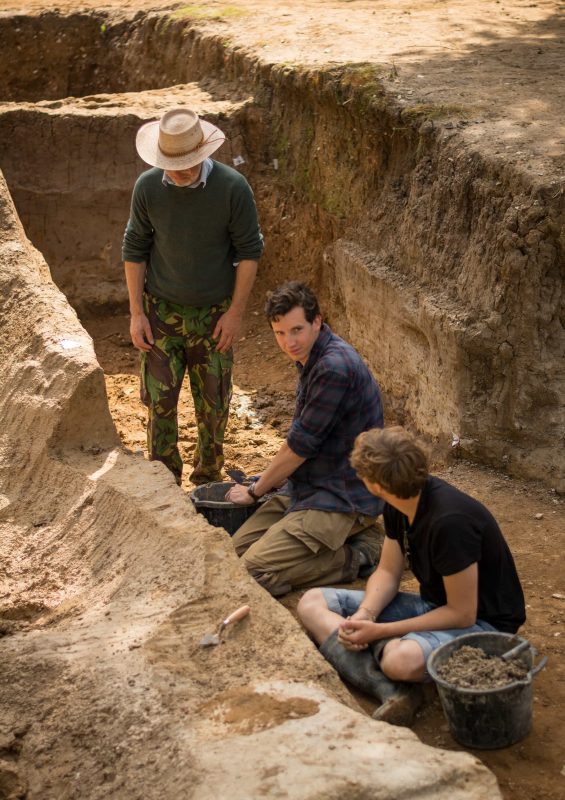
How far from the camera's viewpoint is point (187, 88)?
9742 millimetres

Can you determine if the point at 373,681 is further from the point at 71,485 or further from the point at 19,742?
the point at 71,485

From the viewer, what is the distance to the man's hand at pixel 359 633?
409 centimetres

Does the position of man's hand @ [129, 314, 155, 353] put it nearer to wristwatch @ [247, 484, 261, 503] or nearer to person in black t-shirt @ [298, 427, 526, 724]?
wristwatch @ [247, 484, 261, 503]

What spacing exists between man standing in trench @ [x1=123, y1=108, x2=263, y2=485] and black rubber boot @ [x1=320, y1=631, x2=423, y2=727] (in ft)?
7.35

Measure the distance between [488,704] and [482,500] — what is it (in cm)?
241

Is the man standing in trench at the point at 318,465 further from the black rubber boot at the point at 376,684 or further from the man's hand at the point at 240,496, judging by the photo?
the black rubber boot at the point at 376,684

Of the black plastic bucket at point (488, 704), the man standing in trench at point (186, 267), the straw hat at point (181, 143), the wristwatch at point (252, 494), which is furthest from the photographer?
the man standing in trench at point (186, 267)

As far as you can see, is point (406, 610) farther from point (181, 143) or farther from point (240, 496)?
point (181, 143)

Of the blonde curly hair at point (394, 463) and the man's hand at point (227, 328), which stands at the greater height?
the blonde curly hair at point (394, 463)

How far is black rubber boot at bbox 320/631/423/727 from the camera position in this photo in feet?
13.0

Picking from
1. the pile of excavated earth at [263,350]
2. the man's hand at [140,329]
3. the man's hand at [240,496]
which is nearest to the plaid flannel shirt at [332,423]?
the man's hand at [240,496]

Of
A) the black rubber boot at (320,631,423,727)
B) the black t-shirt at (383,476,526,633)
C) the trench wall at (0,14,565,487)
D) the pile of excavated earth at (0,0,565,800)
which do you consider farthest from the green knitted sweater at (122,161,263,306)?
the black rubber boot at (320,631,423,727)

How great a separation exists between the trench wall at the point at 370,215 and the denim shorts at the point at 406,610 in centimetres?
210

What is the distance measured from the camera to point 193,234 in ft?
19.0
